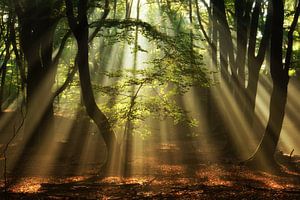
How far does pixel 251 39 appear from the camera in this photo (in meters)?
16.5

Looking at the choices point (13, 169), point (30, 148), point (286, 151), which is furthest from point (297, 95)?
point (13, 169)

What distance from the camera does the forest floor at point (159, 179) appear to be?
30.5 ft

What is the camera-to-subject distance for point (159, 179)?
1243 cm

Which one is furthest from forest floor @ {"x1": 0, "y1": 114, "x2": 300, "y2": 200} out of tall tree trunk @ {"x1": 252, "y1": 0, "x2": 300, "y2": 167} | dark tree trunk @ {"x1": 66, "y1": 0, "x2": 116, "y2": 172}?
dark tree trunk @ {"x1": 66, "y1": 0, "x2": 116, "y2": 172}

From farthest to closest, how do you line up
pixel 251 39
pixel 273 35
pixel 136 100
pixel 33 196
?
pixel 251 39 < pixel 136 100 < pixel 273 35 < pixel 33 196

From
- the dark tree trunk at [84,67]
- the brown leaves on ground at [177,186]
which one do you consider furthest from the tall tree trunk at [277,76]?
the dark tree trunk at [84,67]

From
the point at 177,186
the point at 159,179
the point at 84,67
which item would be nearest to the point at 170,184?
the point at 177,186

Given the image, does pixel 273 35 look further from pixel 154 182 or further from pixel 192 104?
pixel 192 104

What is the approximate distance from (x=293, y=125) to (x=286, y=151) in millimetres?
9130

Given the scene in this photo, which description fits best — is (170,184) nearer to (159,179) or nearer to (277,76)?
(159,179)

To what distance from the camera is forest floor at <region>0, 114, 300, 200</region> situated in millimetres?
9281

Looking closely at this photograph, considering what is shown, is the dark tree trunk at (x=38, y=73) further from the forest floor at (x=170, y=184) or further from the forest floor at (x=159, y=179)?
the forest floor at (x=170, y=184)

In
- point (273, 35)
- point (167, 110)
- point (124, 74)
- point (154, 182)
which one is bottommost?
point (154, 182)

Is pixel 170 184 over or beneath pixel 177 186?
beneath
